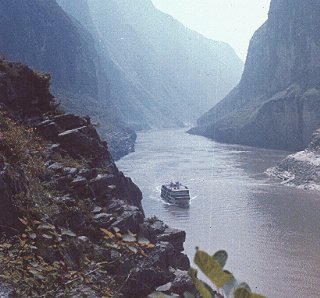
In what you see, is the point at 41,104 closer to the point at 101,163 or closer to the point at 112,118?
the point at 101,163

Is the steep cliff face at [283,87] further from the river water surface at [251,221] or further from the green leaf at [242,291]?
the green leaf at [242,291]

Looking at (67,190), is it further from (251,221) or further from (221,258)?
(251,221)

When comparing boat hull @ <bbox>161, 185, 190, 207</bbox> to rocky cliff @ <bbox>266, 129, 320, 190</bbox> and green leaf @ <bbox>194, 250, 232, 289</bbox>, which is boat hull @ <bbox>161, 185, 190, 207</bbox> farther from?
green leaf @ <bbox>194, 250, 232, 289</bbox>

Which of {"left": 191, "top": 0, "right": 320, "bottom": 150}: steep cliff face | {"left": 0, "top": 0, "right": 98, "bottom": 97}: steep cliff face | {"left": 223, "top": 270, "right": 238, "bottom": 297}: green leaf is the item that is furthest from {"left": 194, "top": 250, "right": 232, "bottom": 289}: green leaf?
{"left": 0, "top": 0, "right": 98, "bottom": 97}: steep cliff face

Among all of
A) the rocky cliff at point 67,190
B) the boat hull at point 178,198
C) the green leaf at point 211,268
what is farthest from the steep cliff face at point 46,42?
the green leaf at point 211,268

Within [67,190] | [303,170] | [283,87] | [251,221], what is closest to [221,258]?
[67,190]

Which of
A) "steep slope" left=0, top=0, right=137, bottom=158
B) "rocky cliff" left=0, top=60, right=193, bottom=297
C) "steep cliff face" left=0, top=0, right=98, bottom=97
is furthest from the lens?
"steep cliff face" left=0, top=0, right=98, bottom=97

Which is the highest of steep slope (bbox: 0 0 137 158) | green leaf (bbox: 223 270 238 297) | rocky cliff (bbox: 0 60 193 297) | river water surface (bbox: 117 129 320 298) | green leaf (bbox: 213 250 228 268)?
steep slope (bbox: 0 0 137 158)
